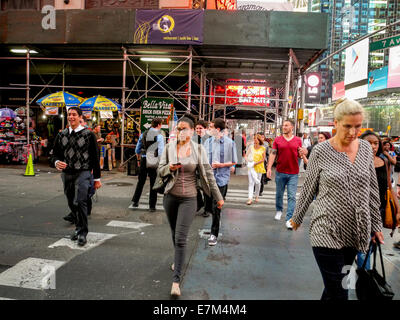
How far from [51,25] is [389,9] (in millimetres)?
123285

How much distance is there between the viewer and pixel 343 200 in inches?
103

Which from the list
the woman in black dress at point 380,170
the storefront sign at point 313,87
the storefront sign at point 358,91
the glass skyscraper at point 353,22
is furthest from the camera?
the glass skyscraper at point 353,22

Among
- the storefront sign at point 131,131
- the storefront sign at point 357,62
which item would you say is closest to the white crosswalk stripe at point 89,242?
the storefront sign at point 131,131

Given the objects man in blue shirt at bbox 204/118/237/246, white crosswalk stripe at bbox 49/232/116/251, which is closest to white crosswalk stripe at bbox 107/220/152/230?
white crosswalk stripe at bbox 49/232/116/251

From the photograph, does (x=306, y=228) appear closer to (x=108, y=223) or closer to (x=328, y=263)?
(x=108, y=223)

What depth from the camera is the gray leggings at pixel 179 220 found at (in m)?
3.75

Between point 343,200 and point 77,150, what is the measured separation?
398cm

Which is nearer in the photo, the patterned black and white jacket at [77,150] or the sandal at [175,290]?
the sandal at [175,290]

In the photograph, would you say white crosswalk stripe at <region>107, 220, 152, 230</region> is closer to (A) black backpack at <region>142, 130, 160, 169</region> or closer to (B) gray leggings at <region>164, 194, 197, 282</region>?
(A) black backpack at <region>142, 130, 160, 169</region>

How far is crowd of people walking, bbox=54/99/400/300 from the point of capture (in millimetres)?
2617

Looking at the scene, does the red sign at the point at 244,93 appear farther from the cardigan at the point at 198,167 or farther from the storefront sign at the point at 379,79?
the storefront sign at the point at 379,79

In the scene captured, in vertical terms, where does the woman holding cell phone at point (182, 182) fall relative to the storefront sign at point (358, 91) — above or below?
below

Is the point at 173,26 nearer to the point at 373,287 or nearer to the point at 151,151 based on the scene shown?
the point at 151,151

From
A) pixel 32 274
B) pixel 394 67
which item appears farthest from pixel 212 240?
pixel 394 67
